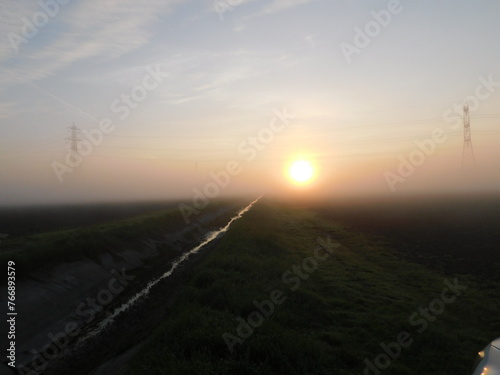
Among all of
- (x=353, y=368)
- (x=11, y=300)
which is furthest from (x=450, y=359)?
(x=11, y=300)

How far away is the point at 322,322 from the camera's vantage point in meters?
13.4

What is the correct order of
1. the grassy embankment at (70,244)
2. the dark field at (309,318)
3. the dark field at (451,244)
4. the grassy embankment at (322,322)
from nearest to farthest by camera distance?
the grassy embankment at (322,322), the dark field at (309,318), the grassy embankment at (70,244), the dark field at (451,244)

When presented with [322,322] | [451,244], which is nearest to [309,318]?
[322,322]

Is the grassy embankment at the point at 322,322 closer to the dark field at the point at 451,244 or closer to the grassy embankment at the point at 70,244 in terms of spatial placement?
the dark field at the point at 451,244

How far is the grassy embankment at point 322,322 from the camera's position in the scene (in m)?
9.69

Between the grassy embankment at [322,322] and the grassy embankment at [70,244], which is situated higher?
the grassy embankment at [70,244]

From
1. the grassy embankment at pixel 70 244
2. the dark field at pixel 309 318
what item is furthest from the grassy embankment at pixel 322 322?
the grassy embankment at pixel 70 244

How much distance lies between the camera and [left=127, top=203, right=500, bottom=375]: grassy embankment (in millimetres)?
9688

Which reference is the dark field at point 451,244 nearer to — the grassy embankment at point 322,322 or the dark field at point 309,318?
the dark field at point 309,318

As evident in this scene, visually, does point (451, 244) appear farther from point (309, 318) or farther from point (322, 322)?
point (309, 318)

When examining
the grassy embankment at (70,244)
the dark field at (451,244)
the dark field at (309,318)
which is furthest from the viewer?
the dark field at (451,244)

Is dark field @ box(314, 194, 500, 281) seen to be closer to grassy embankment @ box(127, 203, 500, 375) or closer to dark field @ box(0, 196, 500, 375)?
dark field @ box(0, 196, 500, 375)

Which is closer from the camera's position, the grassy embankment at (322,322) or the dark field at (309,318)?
the grassy embankment at (322,322)

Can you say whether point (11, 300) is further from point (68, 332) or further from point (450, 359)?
point (450, 359)
